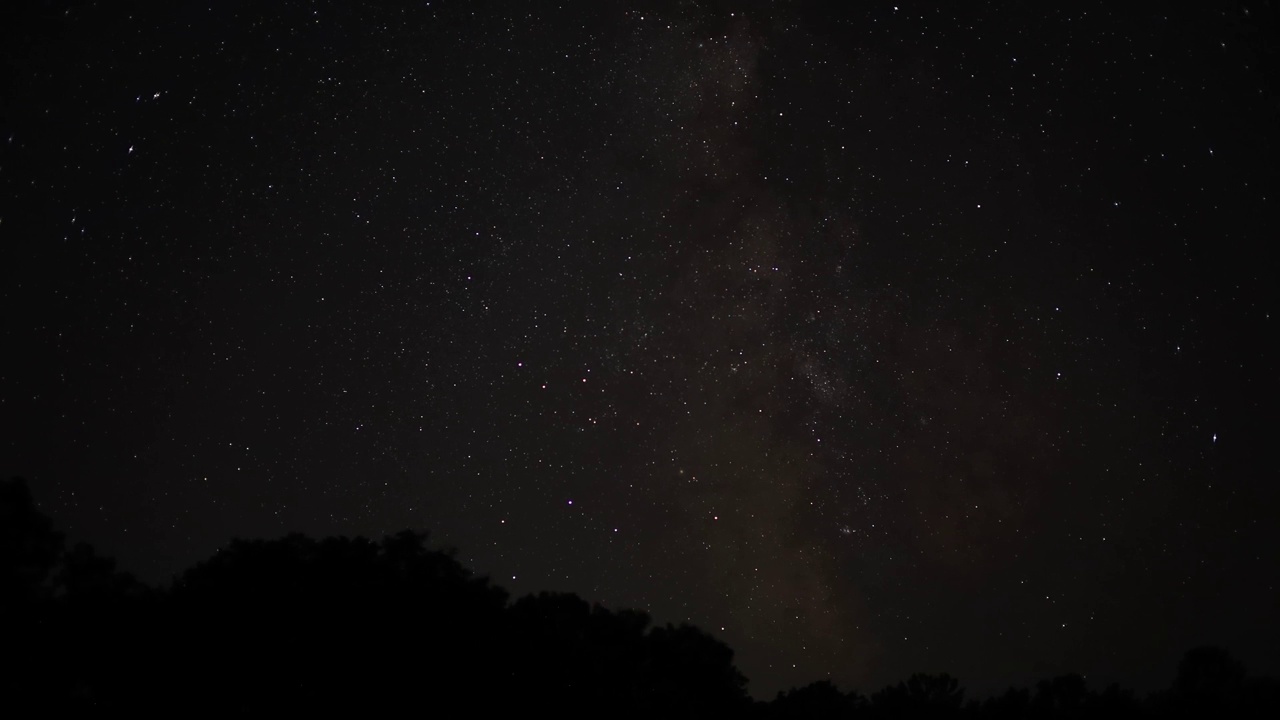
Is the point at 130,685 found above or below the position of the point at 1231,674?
below

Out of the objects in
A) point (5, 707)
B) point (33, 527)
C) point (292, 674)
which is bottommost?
point (5, 707)

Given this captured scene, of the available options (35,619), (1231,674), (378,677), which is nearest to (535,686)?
(378,677)

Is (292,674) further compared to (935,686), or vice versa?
(935,686)

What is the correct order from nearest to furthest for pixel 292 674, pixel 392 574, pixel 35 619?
pixel 35 619 → pixel 292 674 → pixel 392 574

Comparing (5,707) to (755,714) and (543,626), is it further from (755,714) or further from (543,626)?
(755,714)

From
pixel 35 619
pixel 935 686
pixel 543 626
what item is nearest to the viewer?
pixel 35 619

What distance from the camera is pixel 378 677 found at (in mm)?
16594

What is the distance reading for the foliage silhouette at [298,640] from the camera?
1509 centimetres

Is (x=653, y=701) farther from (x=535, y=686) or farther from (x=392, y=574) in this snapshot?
(x=392, y=574)

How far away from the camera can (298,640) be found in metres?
16.2

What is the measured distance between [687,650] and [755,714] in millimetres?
2098

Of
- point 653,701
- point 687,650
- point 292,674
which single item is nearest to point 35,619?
point 292,674

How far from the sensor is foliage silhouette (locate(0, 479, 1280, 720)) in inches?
594

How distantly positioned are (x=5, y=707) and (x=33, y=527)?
278 centimetres
